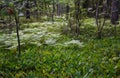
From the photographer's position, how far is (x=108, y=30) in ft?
34.7

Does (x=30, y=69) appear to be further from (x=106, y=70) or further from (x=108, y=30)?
(x=108, y=30)


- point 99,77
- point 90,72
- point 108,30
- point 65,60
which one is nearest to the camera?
point 99,77

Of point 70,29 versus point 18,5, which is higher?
point 18,5

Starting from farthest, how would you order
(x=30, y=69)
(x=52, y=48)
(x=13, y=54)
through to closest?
(x=52, y=48) < (x=13, y=54) < (x=30, y=69)

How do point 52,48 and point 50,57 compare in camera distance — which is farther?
point 52,48

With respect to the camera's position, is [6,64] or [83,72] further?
[6,64]

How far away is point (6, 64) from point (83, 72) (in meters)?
2.12

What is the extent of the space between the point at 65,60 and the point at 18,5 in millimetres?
2091

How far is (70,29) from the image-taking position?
10.8m

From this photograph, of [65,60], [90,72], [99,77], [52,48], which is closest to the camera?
[99,77]

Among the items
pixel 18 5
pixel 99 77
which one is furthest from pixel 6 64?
pixel 99 77

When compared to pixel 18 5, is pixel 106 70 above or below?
below

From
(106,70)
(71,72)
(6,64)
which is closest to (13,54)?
(6,64)

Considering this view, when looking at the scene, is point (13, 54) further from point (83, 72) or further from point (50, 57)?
point (83, 72)
